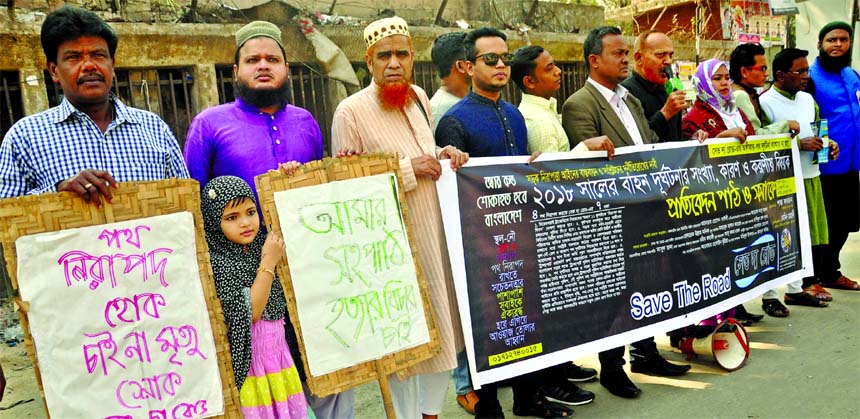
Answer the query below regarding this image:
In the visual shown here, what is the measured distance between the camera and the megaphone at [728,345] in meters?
4.40

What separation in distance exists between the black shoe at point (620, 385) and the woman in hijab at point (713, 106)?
186 centimetres

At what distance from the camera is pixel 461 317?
10.8ft

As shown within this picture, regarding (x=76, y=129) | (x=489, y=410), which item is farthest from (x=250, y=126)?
(x=489, y=410)

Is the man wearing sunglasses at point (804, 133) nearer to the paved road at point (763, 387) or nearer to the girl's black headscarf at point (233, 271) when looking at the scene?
the paved road at point (763, 387)

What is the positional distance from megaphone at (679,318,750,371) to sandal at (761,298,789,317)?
1.23m

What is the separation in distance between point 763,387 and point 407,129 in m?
2.69

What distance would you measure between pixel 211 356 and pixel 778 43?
588 inches

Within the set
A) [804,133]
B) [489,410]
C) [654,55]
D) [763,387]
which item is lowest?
[763,387]

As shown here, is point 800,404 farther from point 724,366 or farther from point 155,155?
point 155,155

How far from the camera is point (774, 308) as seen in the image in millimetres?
5512

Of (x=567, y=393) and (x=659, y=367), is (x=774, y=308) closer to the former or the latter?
(x=659, y=367)

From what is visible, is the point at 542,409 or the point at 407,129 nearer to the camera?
the point at 407,129

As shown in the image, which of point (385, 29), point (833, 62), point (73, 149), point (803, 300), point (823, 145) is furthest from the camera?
point (833, 62)

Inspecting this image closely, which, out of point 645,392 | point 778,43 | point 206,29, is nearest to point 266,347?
point 645,392
